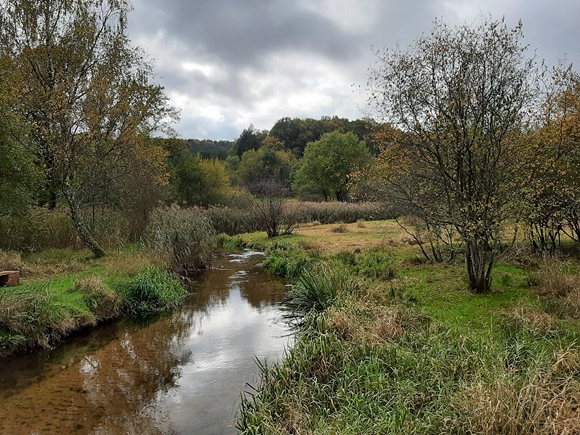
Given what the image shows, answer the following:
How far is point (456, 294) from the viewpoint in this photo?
879cm

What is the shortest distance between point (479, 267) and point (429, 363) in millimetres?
4402

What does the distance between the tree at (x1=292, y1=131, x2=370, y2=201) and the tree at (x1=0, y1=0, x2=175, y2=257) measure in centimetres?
2943

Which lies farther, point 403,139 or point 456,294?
point 403,139

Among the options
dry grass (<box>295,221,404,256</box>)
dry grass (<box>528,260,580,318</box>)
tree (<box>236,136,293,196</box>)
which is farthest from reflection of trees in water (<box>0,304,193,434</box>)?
tree (<box>236,136,293,196</box>)

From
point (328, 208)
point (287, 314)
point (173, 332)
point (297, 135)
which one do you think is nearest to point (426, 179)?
point (287, 314)

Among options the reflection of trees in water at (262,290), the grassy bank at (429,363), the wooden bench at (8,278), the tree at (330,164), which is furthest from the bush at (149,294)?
the tree at (330,164)

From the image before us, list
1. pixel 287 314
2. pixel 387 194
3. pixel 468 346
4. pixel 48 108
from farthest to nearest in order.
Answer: pixel 48 108
pixel 387 194
pixel 287 314
pixel 468 346

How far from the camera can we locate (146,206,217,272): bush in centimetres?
1369

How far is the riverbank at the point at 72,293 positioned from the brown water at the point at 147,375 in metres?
0.35

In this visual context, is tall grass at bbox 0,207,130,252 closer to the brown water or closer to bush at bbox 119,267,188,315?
bush at bbox 119,267,188,315

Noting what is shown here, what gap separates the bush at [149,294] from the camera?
1011 cm

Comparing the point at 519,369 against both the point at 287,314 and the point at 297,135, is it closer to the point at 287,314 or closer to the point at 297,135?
the point at 287,314

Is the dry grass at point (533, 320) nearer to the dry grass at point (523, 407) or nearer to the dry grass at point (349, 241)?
the dry grass at point (523, 407)

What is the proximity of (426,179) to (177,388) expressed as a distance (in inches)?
292
